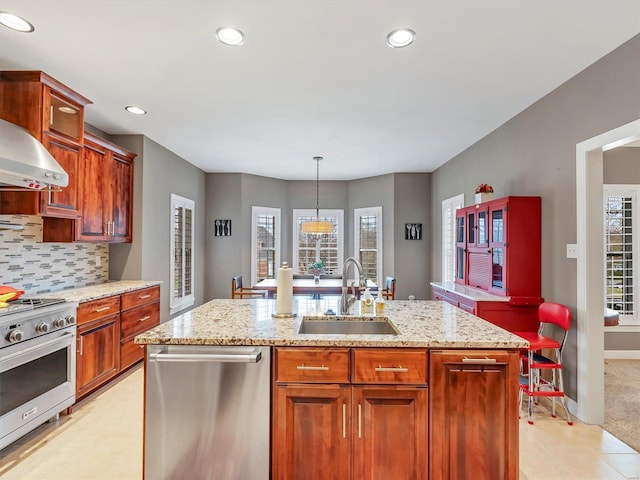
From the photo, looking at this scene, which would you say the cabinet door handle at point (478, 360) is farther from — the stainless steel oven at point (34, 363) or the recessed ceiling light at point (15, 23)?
the recessed ceiling light at point (15, 23)

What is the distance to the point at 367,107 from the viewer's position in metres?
3.54

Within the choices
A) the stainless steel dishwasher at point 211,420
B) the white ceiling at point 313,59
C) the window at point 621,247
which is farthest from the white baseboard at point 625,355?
the stainless steel dishwasher at point 211,420

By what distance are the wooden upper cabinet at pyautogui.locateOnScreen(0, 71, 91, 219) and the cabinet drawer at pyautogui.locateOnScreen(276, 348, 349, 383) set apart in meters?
2.50

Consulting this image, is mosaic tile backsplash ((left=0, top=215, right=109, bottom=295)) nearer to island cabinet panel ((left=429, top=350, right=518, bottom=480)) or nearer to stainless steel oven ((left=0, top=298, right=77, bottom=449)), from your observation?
stainless steel oven ((left=0, top=298, right=77, bottom=449))

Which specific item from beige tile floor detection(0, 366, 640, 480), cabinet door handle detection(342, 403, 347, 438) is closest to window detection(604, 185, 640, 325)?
beige tile floor detection(0, 366, 640, 480)

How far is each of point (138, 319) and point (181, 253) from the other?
1.93 m

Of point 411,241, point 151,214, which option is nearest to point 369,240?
point 411,241

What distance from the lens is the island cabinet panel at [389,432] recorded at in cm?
169

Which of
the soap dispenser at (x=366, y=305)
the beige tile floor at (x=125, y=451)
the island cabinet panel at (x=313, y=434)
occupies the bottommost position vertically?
the beige tile floor at (x=125, y=451)

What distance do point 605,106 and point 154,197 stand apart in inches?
188

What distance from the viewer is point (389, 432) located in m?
1.70

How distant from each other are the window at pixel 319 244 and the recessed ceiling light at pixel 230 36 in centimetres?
505

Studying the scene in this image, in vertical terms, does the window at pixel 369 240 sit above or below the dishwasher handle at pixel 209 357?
above

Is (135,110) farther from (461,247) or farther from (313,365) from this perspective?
(461,247)
